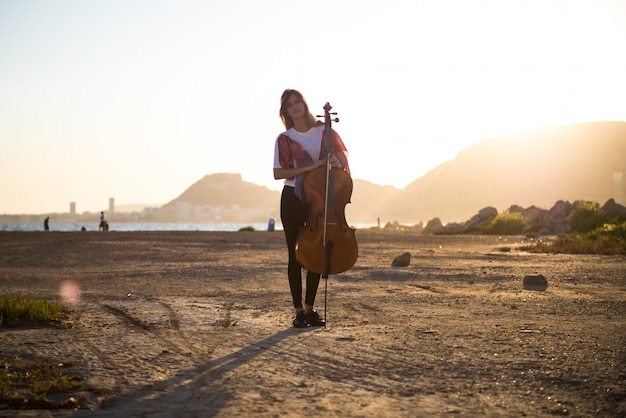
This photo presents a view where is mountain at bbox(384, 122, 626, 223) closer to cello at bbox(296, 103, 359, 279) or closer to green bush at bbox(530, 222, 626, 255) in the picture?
green bush at bbox(530, 222, 626, 255)

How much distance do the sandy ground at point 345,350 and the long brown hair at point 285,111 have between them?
1798mm

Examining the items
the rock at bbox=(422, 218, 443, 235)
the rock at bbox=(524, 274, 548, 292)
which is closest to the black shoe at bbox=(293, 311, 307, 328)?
the rock at bbox=(524, 274, 548, 292)

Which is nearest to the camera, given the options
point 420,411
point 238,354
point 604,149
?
point 420,411

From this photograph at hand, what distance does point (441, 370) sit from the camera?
151 inches

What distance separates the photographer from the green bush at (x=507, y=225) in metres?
31.0

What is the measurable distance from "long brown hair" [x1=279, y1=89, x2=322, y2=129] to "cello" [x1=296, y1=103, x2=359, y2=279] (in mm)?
491

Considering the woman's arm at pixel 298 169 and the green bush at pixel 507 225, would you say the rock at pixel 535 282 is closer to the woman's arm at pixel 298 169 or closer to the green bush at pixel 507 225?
the woman's arm at pixel 298 169

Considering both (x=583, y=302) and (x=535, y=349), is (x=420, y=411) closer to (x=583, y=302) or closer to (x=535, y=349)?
(x=535, y=349)

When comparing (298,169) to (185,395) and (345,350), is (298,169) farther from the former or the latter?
(185,395)

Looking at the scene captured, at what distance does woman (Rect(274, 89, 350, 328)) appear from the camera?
5.46m

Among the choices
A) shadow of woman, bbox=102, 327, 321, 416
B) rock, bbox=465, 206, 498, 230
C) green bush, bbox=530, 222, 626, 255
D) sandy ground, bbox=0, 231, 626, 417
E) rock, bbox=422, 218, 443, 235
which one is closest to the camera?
shadow of woman, bbox=102, 327, 321, 416

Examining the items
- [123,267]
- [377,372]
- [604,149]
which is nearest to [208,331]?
[377,372]

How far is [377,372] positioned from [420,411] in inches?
30.3

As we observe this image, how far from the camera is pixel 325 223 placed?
5148 millimetres
